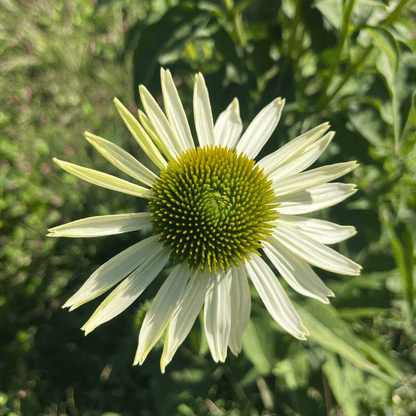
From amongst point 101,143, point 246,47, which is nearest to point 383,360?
point 101,143

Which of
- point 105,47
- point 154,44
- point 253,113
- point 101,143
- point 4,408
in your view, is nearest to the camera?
point 101,143

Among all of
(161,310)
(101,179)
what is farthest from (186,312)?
(101,179)

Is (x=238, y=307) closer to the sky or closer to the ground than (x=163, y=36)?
closer to the ground

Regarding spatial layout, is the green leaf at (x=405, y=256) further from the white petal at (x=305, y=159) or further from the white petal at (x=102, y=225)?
the white petal at (x=102, y=225)

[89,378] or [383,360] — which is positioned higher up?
[383,360]

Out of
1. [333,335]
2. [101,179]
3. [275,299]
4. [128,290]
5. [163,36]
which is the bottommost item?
[333,335]

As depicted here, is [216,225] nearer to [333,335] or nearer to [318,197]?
[318,197]

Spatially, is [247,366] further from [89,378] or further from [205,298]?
[89,378]
